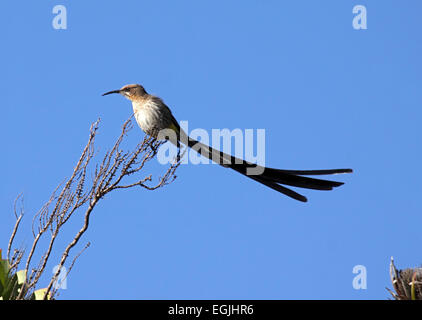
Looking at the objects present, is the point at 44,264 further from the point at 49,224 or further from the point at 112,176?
the point at 112,176

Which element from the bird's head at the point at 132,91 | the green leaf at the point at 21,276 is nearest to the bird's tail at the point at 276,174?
the bird's head at the point at 132,91

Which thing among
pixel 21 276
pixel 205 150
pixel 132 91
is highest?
pixel 132 91

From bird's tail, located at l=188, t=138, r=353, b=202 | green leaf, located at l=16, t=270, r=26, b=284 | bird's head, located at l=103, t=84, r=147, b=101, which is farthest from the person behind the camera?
bird's head, located at l=103, t=84, r=147, b=101

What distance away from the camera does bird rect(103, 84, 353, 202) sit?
15.0ft

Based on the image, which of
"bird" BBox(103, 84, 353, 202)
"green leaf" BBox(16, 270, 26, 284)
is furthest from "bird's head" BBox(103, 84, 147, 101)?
"green leaf" BBox(16, 270, 26, 284)

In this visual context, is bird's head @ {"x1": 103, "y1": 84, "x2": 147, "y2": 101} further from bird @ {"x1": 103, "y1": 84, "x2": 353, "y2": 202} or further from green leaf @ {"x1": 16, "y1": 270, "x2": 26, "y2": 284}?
green leaf @ {"x1": 16, "y1": 270, "x2": 26, "y2": 284}

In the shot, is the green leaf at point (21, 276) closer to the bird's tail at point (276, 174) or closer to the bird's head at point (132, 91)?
the bird's tail at point (276, 174)

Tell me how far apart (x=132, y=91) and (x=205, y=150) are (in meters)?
1.18

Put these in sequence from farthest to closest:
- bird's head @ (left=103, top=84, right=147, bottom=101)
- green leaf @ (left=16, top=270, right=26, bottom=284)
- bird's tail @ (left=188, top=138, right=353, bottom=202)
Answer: bird's head @ (left=103, top=84, right=147, bottom=101), bird's tail @ (left=188, top=138, right=353, bottom=202), green leaf @ (left=16, top=270, right=26, bottom=284)

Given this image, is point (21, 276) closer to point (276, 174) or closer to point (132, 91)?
point (276, 174)

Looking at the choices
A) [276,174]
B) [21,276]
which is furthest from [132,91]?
[21,276]

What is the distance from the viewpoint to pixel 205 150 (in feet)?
17.3

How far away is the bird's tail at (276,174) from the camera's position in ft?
14.7
